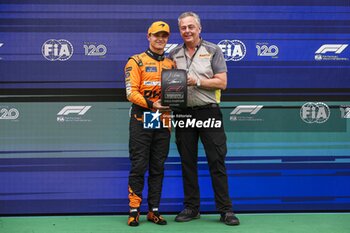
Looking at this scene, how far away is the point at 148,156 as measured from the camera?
12.6 feet

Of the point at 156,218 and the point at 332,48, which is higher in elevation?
the point at 332,48

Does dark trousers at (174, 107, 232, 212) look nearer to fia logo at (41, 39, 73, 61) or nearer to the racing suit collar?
the racing suit collar

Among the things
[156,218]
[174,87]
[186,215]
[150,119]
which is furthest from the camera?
[186,215]

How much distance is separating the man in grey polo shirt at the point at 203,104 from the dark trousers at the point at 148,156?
195mm

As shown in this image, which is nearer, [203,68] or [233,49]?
[203,68]

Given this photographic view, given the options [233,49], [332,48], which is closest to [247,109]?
[233,49]

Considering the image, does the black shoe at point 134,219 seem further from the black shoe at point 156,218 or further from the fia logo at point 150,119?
the fia logo at point 150,119

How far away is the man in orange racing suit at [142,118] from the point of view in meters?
3.74

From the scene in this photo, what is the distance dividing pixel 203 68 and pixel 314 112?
3.68ft

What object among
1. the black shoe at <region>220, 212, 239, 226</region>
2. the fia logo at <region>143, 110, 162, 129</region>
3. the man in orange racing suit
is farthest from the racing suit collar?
the black shoe at <region>220, 212, 239, 226</region>

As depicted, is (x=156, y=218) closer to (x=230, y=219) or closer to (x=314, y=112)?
(x=230, y=219)

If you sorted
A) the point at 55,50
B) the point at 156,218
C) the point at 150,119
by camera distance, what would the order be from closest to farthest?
1. the point at 150,119
2. the point at 156,218
3. the point at 55,50

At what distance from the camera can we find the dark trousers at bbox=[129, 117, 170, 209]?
3.78 metres

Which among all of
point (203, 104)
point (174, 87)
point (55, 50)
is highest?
point (55, 50)
